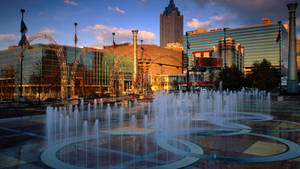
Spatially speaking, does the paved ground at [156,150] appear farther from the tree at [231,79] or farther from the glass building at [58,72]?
the tree at [231,79]

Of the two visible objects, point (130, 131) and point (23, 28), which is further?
point (23, 28)

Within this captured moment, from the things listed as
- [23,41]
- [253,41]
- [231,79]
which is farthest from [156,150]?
[253,41]

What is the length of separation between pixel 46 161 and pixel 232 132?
314 inches

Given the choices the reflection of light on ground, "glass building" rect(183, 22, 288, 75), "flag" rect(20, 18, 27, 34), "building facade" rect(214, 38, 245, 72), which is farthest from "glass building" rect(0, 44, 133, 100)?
"glass building" rect(183, 22, 288, 75)

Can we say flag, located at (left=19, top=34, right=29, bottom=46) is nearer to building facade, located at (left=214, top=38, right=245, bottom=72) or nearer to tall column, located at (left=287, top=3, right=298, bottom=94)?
tall column, located at (left=287, top=3, right=298, bottom=94)

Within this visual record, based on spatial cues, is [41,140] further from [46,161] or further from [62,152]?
[46,161]

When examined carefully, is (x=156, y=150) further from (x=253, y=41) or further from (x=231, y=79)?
(x=253, y=41)

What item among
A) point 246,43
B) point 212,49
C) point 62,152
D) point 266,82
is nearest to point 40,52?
point 266,82

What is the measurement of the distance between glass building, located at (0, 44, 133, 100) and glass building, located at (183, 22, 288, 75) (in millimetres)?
67042

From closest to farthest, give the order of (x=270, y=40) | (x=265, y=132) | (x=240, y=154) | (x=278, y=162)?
(x=278, y=162) < (x=240, y=154) < (x=265, y=132) < (x=270, y=40)

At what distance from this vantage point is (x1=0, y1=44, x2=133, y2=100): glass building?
112 feet

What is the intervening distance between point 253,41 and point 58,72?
13115 cm

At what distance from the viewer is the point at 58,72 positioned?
38.4m

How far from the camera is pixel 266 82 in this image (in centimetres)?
3950
